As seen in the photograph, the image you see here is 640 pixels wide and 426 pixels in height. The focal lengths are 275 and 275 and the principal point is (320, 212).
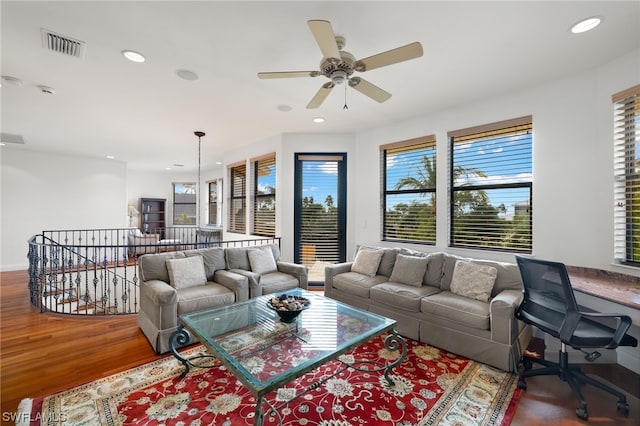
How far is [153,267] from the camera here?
3.18 metres

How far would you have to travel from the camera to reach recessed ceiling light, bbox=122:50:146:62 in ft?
8.25

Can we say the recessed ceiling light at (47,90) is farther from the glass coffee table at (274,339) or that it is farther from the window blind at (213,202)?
the window blind at (213,202)

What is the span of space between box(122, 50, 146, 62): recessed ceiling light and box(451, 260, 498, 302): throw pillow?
12.9 ft

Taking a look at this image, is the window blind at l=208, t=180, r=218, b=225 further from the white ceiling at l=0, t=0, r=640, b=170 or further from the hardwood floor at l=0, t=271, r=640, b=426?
the hardwood floor at l=0, t=271, r=640, b=426

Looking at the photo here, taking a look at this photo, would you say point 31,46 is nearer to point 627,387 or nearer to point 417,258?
point 417,258

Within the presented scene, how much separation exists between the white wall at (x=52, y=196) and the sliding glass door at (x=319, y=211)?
5.98 meters

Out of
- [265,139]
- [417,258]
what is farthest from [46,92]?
[417,258]

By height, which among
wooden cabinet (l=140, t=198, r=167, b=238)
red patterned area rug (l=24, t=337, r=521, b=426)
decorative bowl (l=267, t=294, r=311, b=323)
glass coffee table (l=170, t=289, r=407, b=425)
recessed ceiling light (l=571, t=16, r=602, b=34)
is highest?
recessed ceiling light (l=571, t=16, r=602, b=34)

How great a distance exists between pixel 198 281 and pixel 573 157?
14.5 feet

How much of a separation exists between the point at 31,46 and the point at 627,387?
5.83 meters

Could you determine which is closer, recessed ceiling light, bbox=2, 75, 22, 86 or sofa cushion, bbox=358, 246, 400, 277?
recessed ceiling light, bbox=2, 75, 22, 86

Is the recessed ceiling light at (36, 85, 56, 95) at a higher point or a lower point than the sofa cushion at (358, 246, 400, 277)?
higher

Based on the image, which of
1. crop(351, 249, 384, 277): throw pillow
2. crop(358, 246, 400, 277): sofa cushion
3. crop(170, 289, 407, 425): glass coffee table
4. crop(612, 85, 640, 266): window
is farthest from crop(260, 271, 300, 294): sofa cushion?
crop(612, 85, 640, 266): window

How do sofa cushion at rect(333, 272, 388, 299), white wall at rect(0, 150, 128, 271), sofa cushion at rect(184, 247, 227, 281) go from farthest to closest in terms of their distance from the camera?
white wall at rect(0, 150, 128, 271) < sofa cushion at rect(184, 247, 227, 281) < sofa cushion at rect(333, 272, 388, 299)
